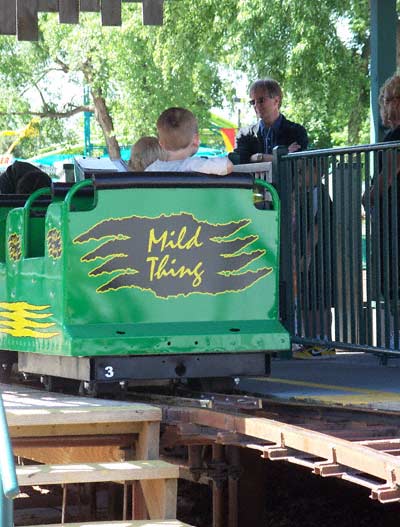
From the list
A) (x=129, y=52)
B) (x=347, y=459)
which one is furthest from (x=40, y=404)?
(x=129, y=52)

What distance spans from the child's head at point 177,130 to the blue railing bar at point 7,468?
3.18 m

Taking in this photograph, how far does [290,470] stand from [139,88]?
69.6 feet

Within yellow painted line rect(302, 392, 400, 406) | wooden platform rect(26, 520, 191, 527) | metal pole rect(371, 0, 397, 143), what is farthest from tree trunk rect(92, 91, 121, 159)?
wooden platform rect(26, 520, 191, 527)

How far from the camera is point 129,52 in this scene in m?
29.2

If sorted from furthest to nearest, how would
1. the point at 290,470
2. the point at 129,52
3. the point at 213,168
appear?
the point at 129,52 → the point at 290,470 → the point at 213,168

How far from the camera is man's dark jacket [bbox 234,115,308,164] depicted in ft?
32.4

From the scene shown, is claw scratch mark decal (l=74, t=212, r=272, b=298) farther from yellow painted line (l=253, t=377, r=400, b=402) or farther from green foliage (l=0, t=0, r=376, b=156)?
green foliage (l=0, t=0, r=376, b=156)

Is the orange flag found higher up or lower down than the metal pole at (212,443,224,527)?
higher up

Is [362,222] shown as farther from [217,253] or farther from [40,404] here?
[40,404]

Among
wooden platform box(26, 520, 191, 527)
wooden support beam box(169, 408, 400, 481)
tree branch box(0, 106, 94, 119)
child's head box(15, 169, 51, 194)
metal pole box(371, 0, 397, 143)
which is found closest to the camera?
wooden support beam box(169, 408, 400, 481)

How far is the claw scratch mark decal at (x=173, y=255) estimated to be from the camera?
693 cm

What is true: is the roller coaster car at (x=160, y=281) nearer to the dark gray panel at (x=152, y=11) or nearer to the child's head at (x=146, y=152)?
the child's head at (x=146, y=152)

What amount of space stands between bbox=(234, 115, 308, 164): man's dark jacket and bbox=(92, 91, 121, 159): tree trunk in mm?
24983

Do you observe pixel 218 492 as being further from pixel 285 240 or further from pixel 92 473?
pixel 285 240
